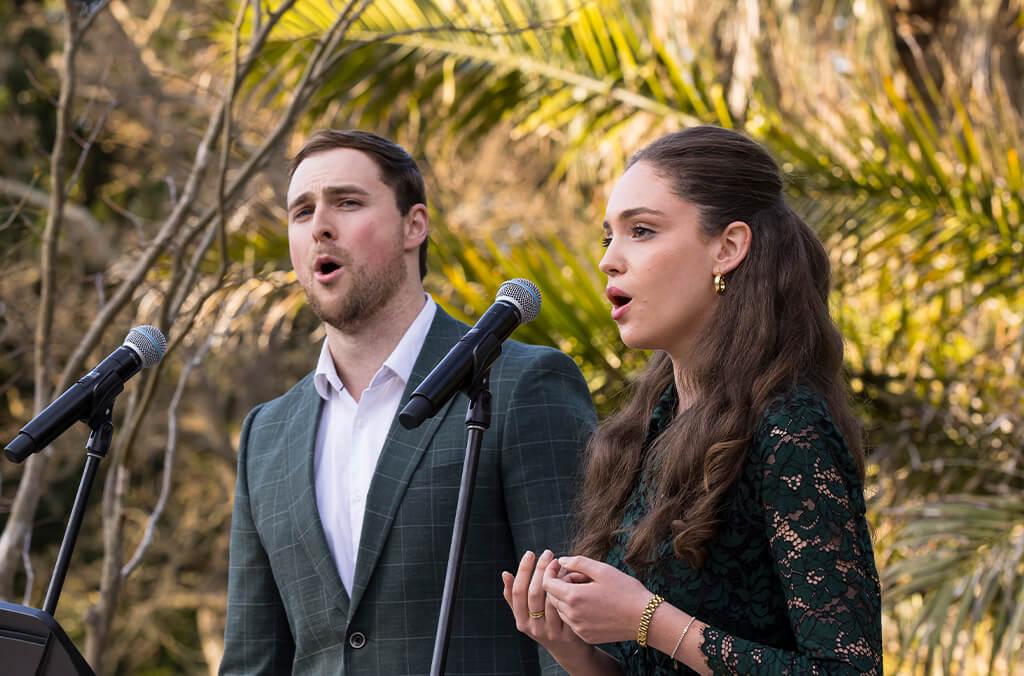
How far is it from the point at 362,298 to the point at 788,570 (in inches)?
50.8

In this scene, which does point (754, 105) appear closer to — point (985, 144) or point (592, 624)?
point (985, 144)

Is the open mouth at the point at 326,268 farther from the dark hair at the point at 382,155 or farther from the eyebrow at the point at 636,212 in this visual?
the eyebrow at the point at 636,212

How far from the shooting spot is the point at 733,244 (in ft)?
7.74

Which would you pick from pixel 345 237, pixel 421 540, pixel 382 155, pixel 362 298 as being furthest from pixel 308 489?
pixel 382 155

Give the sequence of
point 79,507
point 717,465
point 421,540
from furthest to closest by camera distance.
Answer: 1. point 421,540
2. point 79,507
3. point 717,465

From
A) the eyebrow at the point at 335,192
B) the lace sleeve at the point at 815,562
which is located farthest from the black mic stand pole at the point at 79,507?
the lace sleeve at the point at 815,562

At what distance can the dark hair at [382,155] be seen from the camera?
10.2ft

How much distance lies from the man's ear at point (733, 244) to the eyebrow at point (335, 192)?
993mm

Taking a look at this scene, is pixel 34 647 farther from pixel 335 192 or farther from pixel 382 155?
pixel 382 155

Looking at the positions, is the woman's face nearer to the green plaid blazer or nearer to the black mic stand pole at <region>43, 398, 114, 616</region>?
the green plaid blazer

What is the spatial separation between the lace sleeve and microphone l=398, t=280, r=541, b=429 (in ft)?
1.55

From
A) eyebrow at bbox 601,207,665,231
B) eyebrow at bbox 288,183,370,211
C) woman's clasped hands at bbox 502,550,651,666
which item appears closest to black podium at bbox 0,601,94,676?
woman's clasped hands at bbox 502,550,651,666

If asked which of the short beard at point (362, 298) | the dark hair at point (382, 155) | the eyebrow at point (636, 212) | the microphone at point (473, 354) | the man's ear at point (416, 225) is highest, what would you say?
the dark hair at point (382, 155)

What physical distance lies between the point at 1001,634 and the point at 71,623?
974cm
